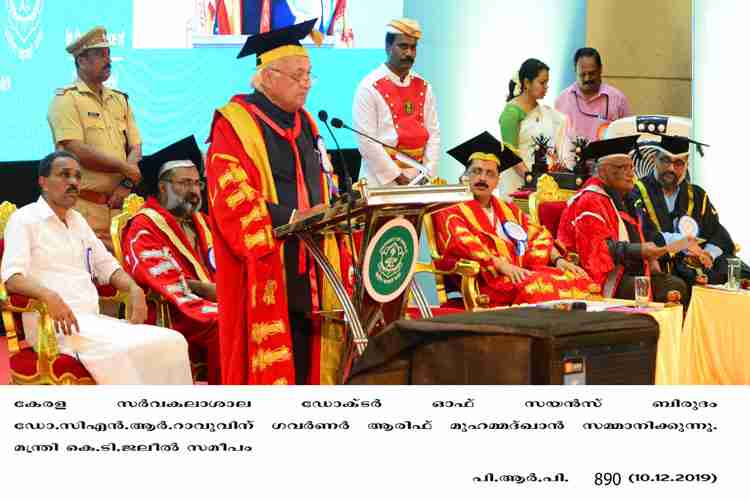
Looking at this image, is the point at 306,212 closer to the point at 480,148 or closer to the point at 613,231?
the point at 480,148

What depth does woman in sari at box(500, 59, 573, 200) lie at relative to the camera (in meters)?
7.11

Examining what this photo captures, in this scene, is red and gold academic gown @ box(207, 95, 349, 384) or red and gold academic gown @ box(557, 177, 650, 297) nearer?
red and gold academic gown @ box(207, 95, 349, 384)

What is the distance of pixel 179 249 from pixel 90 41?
1078 mm

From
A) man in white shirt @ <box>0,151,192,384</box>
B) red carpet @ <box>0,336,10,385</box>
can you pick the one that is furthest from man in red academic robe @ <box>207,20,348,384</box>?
red carpet @ <box>0,336,10,385</box>

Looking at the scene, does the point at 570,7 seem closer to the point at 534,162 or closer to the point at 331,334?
the point at 534,162

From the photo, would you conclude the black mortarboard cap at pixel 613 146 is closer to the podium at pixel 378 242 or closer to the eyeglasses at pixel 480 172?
the eyeglasses at pixel 480 172

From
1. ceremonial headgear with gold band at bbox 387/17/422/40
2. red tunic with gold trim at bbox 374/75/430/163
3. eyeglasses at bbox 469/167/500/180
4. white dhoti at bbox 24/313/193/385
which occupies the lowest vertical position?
white dhoti at bbox 24/313/193/385

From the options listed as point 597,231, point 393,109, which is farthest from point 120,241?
point 597,231

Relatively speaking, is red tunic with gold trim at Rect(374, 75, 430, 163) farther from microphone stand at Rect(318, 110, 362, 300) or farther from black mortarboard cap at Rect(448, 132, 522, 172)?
microphone stand at Rect(318, 110, 362, 300)

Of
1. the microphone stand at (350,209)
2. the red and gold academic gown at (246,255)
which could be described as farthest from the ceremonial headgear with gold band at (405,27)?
the microphone stand at (350,209)

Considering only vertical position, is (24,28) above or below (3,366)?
above

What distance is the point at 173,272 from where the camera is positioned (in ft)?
16.3

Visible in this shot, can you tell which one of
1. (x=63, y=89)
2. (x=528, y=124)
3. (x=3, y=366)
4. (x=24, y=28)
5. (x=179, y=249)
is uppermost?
(x=24, y=28)
